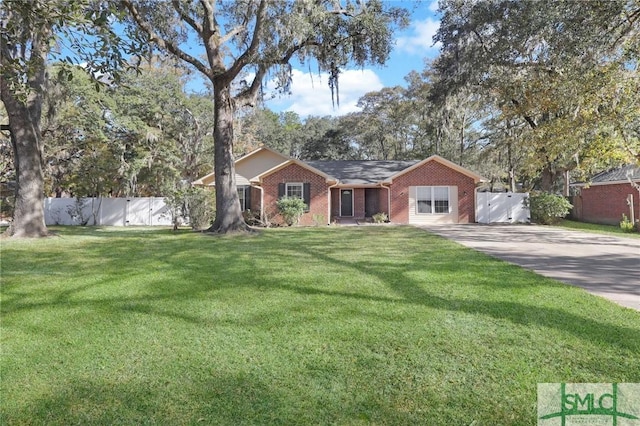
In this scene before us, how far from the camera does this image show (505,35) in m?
13.2

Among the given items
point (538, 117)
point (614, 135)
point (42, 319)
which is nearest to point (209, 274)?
point (42, 319)

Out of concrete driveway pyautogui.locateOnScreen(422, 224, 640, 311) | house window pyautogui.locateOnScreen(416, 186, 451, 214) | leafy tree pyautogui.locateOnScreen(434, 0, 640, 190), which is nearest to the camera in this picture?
concrete driveway pyautogui.locateOnScreen(422, 224, 640, 311)

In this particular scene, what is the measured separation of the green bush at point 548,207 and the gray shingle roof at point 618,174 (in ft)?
10.3

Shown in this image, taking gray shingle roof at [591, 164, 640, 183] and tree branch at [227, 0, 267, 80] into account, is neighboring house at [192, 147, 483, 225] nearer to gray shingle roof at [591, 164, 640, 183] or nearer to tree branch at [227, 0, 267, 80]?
tree branch at [227, 0, 267, 80]

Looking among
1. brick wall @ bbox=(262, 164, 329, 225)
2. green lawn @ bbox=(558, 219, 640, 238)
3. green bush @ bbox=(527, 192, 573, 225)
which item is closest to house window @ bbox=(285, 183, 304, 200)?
brick wall @ bbox=(262, 164, 329, 225)

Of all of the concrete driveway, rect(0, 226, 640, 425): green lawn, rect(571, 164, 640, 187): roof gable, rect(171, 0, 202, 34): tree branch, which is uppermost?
rect(171, 0, 202, 34): tree branch

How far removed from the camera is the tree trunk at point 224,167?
13875 mm

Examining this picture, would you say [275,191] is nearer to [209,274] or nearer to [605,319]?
[209,274]

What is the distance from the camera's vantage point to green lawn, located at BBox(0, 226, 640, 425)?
2.64 m

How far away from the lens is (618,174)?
67.6ft

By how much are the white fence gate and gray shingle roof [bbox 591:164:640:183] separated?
4.57m

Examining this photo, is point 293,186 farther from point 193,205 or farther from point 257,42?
point 257,42

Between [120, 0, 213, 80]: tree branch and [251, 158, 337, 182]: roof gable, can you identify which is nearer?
[120, 0, 213, 80]: tree branch

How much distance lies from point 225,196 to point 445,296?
10.3 meters
